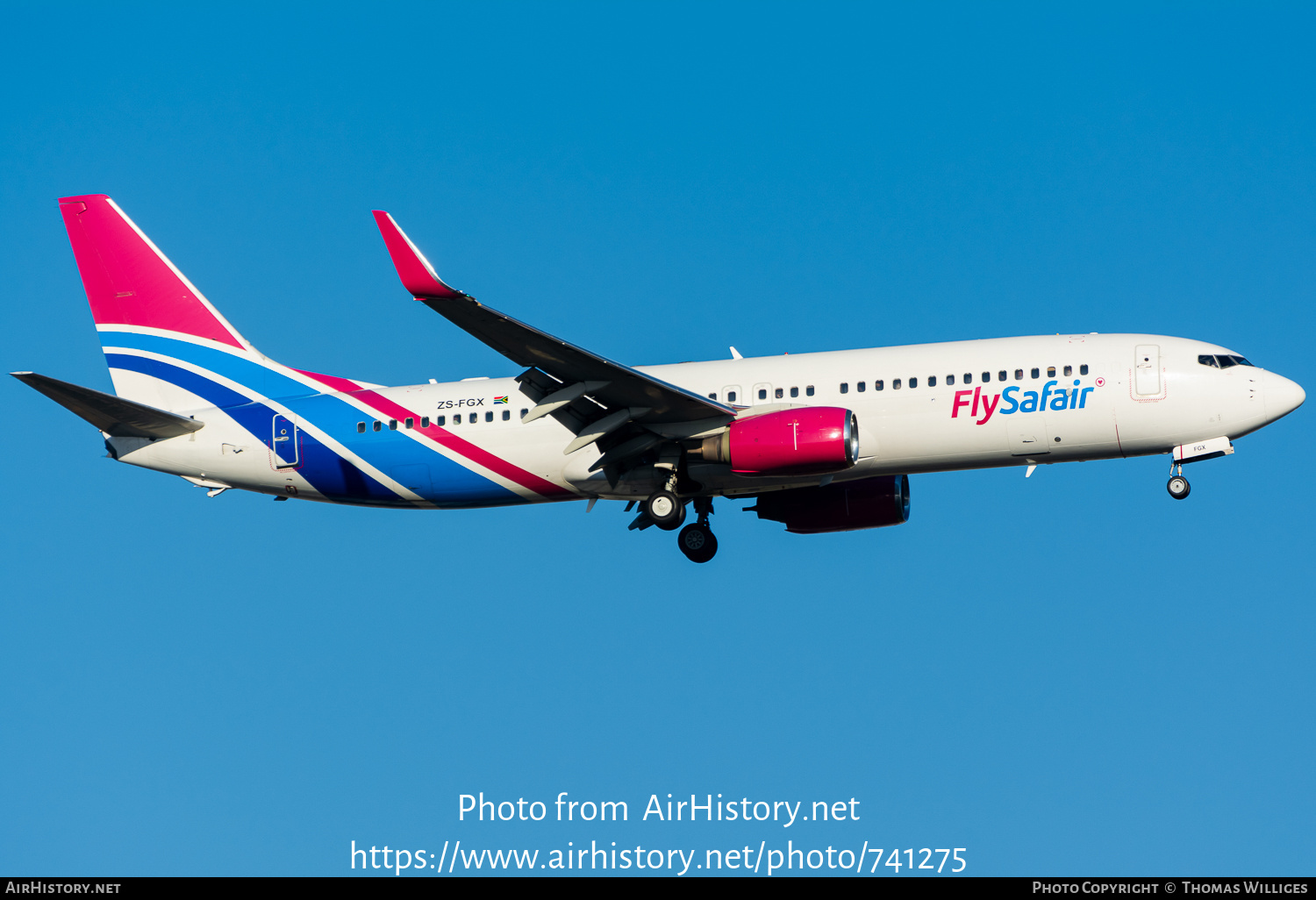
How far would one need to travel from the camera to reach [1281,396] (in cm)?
3269

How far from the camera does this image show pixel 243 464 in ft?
123

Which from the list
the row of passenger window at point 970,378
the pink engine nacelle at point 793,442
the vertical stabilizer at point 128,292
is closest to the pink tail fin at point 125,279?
the vertical stabilizer at point 128,292

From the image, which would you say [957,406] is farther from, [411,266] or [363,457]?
[363,457]

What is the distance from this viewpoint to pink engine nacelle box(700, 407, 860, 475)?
32.1 metres

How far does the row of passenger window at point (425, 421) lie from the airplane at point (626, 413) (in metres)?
0.04

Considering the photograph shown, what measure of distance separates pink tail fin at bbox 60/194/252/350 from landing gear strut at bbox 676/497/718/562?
14126 mm

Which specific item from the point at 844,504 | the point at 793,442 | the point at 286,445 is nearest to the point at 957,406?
the point at 793,442

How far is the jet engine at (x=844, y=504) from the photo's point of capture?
37219 millimetres

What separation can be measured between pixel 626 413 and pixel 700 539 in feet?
17.3

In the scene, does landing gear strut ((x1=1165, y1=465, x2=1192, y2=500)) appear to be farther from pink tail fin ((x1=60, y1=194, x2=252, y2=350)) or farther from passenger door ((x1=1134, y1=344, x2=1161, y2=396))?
pink tail fin ((x1=60, y1=194, x2=252, y2=350))

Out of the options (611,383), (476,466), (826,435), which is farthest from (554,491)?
(826,435)

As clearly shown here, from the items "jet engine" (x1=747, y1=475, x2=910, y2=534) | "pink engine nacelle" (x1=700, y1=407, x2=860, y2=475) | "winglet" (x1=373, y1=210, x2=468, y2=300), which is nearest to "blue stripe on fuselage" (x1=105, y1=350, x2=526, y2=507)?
"pink engine nacelle" (x1=700, y1=407, x2=860, y2=475)

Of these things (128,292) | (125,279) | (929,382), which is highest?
(125,279)

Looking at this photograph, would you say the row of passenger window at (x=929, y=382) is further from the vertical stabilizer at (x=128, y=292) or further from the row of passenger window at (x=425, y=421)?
the vertical stabilizer at (x=128, y=292)
